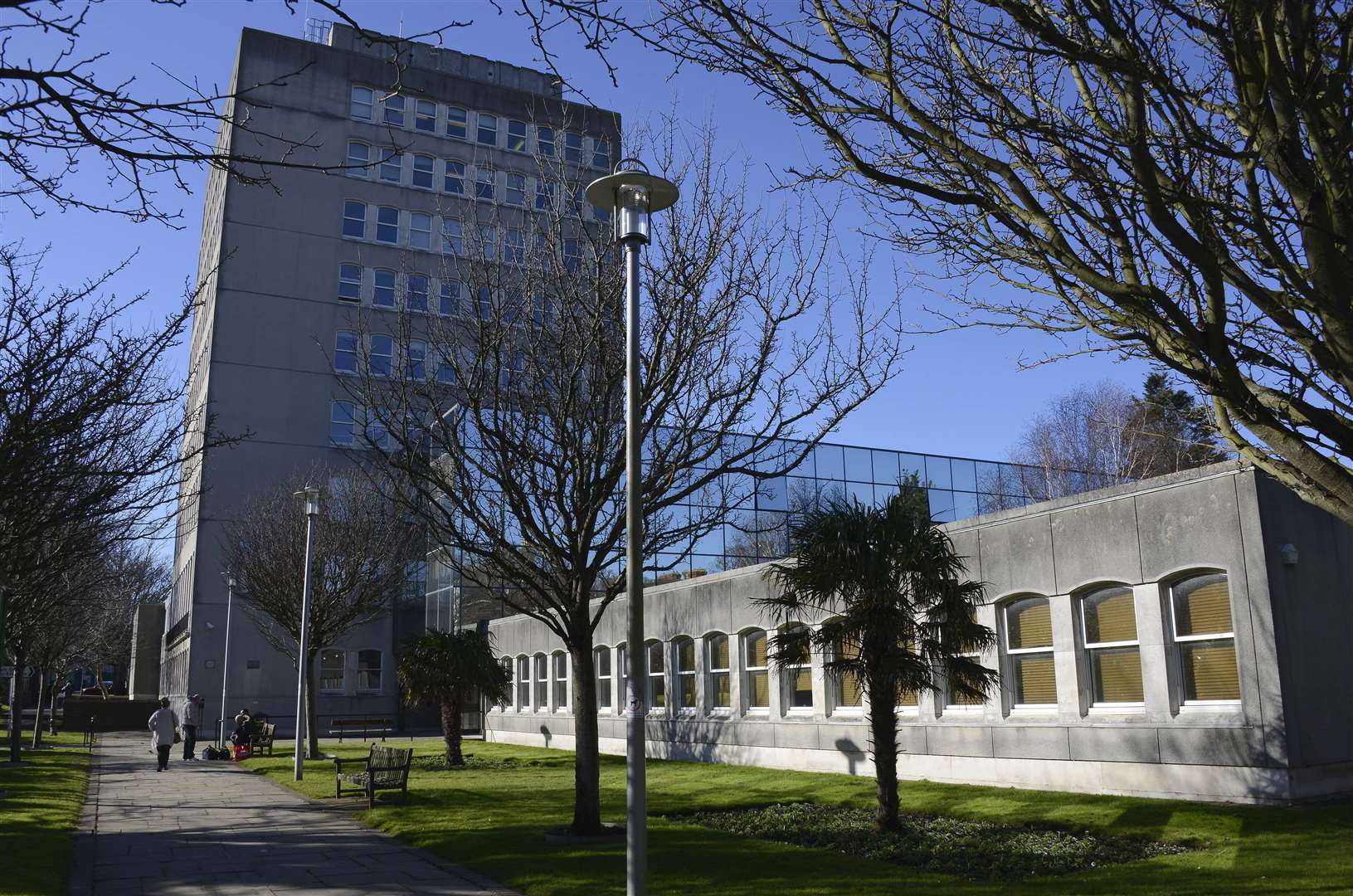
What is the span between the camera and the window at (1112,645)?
16016 mm

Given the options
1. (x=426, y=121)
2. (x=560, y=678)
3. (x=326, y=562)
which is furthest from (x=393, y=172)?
(x=560, y=678)

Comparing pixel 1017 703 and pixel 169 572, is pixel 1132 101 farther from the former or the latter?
pixel 169 572

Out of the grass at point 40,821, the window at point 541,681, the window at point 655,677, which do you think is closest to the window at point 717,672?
the window at point 655,677

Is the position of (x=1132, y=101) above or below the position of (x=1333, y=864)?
above

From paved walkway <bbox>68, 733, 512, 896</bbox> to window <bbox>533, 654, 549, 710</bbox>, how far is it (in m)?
14.4

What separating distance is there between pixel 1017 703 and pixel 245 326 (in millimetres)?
41293

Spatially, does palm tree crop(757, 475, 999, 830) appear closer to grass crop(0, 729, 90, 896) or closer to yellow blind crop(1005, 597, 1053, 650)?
yellow blind crop(1005, 597, 1053, 650)

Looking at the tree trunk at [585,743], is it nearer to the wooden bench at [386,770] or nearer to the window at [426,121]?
the wooden bench at [386,770]

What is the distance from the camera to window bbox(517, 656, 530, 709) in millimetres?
37719

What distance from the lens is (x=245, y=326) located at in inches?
1951

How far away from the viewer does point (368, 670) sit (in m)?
49.8

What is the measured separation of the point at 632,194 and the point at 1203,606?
998 centimetres

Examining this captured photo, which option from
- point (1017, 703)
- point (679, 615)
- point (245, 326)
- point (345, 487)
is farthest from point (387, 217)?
point (1017, 703)

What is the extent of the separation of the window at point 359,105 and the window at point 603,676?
3296cm
